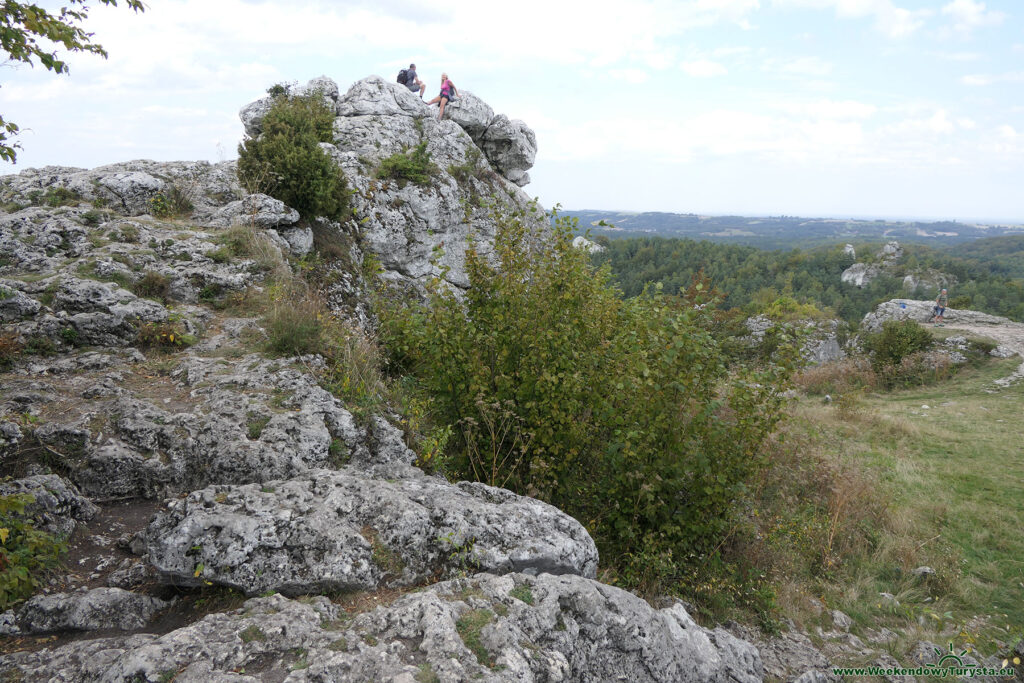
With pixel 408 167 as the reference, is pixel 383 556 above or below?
below

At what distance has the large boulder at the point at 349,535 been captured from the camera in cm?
336

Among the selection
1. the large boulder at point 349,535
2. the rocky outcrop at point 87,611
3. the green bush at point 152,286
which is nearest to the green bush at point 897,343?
the large boulder at point 349,535

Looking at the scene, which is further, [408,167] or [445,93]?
[445,93]

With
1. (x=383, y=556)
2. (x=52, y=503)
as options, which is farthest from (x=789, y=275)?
(x=52, y=503)

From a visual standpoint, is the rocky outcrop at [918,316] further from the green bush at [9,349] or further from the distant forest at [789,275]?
the green bush at [9,349]

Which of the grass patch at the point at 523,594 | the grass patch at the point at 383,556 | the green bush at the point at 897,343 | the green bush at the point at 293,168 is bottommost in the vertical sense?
the green bush at the point at 897,343

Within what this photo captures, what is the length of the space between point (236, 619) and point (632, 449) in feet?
11.9

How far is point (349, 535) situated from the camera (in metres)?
3.66

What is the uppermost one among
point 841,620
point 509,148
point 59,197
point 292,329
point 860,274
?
point 509,148

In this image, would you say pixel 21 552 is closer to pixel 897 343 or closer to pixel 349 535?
pixel 349 535

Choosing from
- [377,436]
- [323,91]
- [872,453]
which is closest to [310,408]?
[377,436]

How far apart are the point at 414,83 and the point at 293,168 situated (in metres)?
12.8

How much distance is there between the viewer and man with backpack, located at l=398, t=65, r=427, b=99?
21828 mm

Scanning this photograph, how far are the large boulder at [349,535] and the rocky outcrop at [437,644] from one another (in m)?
0.23
